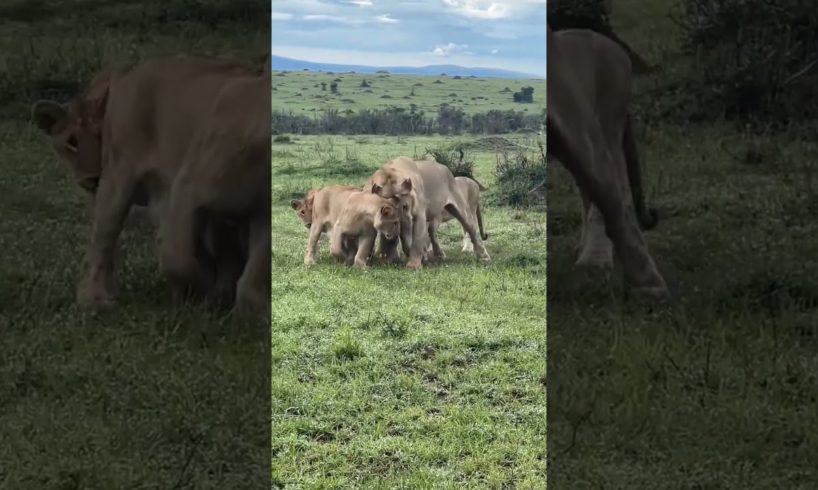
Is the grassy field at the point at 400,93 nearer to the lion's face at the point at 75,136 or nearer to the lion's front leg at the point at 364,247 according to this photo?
the lion's front leg at the point at 364,247

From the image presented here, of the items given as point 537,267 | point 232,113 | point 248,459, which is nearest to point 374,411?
point 248,459

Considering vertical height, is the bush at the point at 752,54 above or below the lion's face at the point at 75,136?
above

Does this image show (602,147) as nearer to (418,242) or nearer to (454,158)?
(454,158)

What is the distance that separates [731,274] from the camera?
9.86ft

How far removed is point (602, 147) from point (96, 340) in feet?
6.10

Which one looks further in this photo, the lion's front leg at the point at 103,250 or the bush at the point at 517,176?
the bush at the point at 517,176

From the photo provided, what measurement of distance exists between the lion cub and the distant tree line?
299 millimetres

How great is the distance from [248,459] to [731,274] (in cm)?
178

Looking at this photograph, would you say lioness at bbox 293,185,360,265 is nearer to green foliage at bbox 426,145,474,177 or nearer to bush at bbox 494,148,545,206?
green foliage at bbox 426,145,474,177

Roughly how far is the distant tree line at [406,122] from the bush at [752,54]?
0.61 metres

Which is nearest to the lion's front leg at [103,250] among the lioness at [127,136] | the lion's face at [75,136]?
the lioness at [127,136]

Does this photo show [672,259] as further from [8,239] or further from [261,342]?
[8,239]

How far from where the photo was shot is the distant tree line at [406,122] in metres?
3.31

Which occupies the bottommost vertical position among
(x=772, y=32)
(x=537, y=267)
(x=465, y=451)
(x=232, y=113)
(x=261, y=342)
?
(x=465, y=451)
